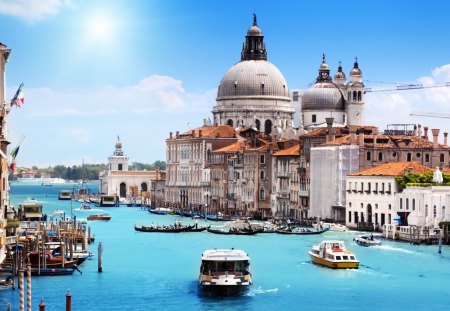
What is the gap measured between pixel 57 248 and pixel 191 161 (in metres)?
54.3

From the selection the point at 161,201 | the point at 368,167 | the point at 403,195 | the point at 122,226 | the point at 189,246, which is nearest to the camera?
the point at 189,246

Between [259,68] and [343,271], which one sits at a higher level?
[259,68]

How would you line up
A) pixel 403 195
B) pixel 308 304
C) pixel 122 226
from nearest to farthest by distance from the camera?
1. pixel 308 304
2. pixel 403 195
3. pixel 122 226

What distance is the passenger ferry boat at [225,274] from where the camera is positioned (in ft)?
119

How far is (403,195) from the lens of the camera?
58.3 metres

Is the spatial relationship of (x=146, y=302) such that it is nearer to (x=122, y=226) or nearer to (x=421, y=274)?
(x=421, y=274)

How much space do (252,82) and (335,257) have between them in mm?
60100

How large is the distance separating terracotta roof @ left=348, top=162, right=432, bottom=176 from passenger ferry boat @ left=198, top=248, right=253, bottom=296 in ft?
78.4

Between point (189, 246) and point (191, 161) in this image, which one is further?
point (191, 161)

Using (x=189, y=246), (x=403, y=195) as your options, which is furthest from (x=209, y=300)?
(x=403, y=195)

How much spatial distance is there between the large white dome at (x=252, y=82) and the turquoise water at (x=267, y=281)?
47.9 meters

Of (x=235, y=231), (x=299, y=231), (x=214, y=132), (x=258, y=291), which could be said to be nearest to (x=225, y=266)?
(x=258, y=291)

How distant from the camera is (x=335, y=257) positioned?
141ft

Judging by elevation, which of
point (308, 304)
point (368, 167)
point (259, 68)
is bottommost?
point (308, 304)
